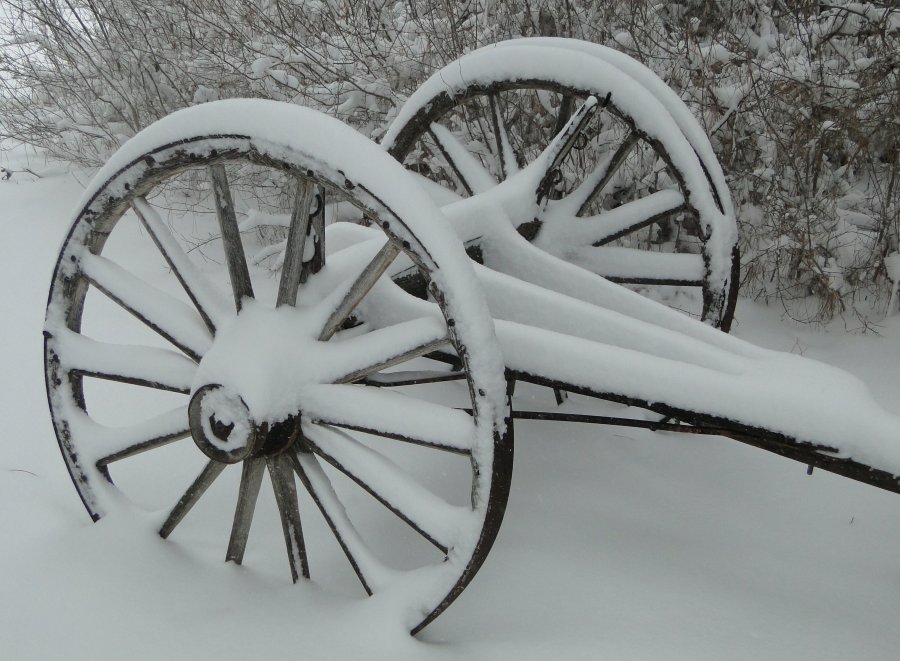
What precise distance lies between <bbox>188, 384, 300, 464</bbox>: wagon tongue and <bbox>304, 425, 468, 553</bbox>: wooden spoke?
7 centimetres

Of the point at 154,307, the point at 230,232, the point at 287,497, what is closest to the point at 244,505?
the point at 287,497

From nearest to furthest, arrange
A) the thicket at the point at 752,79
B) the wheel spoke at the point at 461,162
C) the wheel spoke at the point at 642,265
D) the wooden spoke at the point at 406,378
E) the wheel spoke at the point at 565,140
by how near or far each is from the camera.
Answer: the wooden spoke at the point at 406,378, the wheel spoke at the point at 565,140, the wheel spoke at the point at 642,265, the wheel spoke at the point at 461,162, the thicket at the point at 752,79

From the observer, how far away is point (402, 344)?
1.33 meters

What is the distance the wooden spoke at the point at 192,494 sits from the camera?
1.55 metres

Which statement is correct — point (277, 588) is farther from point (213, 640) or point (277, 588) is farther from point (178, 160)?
Answer: point (178, 160)

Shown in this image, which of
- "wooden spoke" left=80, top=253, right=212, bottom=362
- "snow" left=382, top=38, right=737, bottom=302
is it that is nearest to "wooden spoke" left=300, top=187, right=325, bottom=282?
"wooden spoke" left=80, top=253, right=212, bottom=362

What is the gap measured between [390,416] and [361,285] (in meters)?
0.25

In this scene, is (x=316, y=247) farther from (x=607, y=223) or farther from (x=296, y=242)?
(x=607, y=223)

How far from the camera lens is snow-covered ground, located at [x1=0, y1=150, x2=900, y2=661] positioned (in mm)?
1356

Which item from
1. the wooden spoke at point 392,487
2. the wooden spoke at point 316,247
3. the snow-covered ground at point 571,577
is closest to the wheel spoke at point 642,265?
the snow-covered ground at point 571,577

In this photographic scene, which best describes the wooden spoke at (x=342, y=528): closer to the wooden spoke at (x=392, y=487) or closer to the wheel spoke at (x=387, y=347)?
the wooden spoke at (x=392, y=487)

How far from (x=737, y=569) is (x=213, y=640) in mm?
1115

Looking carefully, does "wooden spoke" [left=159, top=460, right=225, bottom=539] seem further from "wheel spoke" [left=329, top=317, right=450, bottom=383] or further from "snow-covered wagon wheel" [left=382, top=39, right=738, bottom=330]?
"snow-covered wagon wheel" [left=382, top=39, right=738, bottom=330]

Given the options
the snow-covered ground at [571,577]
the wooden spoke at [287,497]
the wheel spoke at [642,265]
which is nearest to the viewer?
the snow-covered ground at [571,577]
